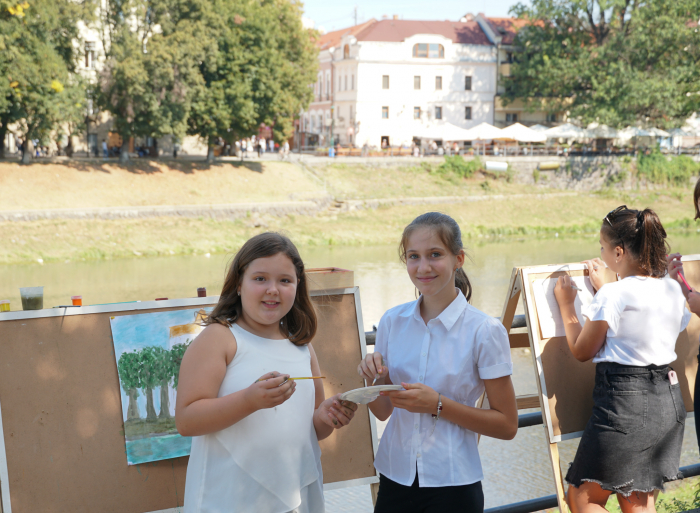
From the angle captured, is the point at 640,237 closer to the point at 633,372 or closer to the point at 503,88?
the point at 633,372

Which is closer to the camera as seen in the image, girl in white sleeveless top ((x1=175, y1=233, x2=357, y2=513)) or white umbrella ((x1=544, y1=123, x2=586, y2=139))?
girl in white sleeveless top ((x1=175, y1=233, x2=357, y2=513))

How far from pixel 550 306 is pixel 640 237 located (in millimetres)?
660

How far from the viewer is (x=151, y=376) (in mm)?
3316

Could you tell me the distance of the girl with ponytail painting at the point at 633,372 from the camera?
330 centimetres

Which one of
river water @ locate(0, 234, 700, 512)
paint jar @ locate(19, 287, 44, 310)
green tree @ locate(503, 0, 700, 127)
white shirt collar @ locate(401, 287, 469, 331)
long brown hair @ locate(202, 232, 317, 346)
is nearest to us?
long brown hair @ locate(202, 232, 317, 346)

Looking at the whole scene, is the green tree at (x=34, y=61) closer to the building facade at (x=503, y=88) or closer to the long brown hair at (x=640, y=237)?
the long brown hair at (x=640, y=237)

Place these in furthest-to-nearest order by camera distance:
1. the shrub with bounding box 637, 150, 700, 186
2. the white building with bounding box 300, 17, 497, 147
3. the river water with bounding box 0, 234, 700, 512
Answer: the white building with bounding box 300, 17, 497, 147 → the shrub with bounding box 637, 150, 700, 186 → the river water with bounding box 0, 234, 700, 512

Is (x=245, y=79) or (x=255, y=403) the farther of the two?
(x=245, y=79)

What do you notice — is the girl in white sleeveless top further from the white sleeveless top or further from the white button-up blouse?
the white button-up blouse

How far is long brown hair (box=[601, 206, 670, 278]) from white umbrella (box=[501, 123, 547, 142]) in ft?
133

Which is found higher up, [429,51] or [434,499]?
[429,51]

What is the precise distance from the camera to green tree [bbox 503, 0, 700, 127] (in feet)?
139

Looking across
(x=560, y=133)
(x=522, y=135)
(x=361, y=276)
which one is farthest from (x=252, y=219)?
(x=560, y=133)

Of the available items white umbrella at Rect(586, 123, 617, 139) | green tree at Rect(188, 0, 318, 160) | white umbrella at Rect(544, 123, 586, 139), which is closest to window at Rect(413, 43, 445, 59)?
white umbrella at Rect(544, 123, 586, 139)
